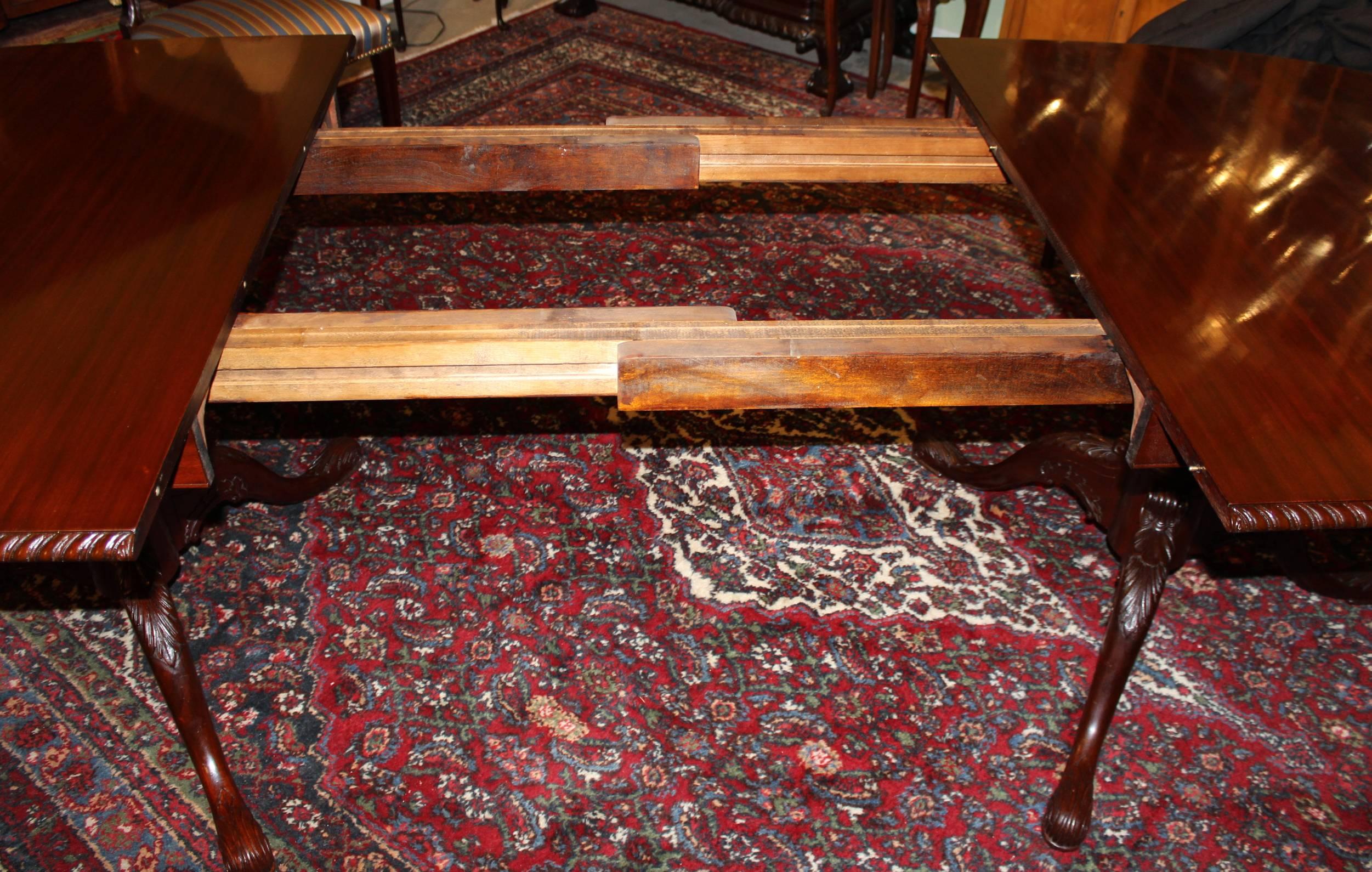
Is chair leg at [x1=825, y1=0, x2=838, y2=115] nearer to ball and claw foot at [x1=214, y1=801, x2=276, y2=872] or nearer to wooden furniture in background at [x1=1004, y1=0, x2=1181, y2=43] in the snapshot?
wooden furniture in background at [x1=1004, y1=0, x2=1181, y2=43]

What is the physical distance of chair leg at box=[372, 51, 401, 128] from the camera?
2.54 meters

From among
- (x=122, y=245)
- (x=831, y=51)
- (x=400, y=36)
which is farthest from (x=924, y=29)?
(x=122, y=245)

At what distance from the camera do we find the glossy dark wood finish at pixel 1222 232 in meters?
0.90

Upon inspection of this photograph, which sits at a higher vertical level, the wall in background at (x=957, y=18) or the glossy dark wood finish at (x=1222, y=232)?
the glossy dark wood finish at (x=1222, y=232)

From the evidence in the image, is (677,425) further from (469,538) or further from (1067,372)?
(1067,372)

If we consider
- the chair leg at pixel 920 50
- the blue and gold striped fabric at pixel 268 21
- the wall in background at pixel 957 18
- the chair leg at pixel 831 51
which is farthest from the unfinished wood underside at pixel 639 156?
the wall in background at pixel 957 18

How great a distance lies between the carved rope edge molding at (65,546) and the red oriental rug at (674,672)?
62cm

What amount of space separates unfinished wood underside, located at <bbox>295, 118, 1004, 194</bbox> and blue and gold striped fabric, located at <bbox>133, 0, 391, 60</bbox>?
0.91 m

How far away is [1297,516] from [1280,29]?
1.56m

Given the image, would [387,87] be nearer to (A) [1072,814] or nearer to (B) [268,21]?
(B) [268,21]

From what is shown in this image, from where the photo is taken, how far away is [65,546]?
31.9 inches

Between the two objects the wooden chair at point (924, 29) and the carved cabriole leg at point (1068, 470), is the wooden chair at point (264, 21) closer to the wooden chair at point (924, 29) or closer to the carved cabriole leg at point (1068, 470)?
the wooden chair at point (924, 29)

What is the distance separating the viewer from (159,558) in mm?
1198

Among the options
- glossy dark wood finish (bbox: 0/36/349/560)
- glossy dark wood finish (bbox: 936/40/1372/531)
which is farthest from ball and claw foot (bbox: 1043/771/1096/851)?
glossy dark wood finish (bbox: 0/36/349/560)
